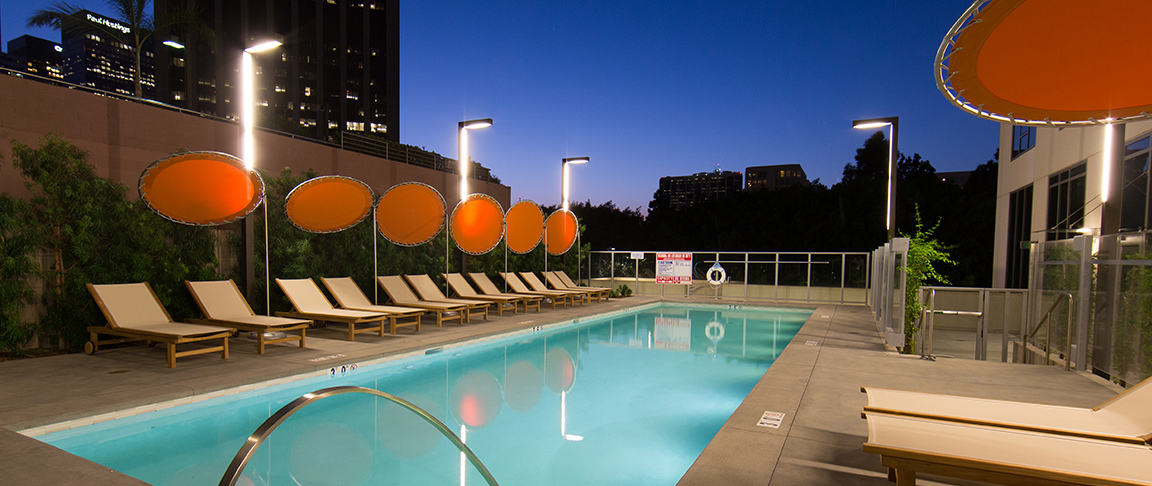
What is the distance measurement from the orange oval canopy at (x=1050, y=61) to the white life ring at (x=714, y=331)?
6.51m

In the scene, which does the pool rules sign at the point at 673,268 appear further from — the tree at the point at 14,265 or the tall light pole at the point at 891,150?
the tree at the point at 14,265

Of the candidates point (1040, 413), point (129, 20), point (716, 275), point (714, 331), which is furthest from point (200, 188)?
point (129, 20)

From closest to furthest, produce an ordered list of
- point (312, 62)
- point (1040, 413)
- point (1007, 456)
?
point (1007, 456), point (1040, 413), point (312, 62)

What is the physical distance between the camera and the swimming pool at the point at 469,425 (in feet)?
11.4

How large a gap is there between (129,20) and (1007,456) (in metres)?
22.0

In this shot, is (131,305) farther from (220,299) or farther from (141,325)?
(220,299)

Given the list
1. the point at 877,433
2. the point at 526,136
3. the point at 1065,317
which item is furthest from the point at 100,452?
the point at 526,136

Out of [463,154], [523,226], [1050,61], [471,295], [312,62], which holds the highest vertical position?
[312,62]

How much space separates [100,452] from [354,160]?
Answer: 35.3 feet

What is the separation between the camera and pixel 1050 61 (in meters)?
2.30

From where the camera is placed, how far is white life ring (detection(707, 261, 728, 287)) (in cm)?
1498

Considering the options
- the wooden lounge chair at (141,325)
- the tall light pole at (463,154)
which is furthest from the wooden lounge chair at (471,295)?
the wooden lounge chair at (141,325)

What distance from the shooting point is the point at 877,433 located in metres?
2.41

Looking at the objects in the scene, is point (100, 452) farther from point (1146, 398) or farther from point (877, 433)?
point (1146, 398)
